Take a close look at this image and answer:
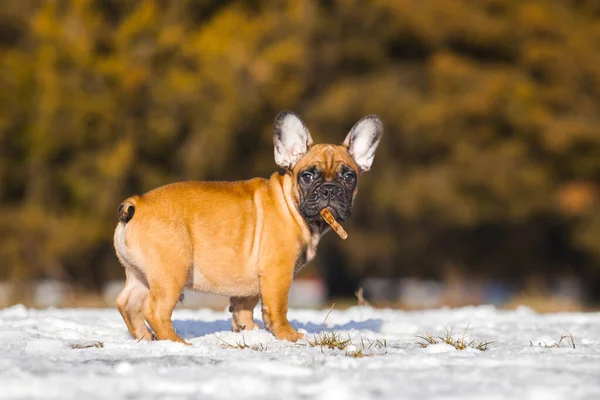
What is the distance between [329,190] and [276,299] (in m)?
0.80

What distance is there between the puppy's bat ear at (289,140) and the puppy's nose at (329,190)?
53 cm

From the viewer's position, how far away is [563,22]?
19.1 meters

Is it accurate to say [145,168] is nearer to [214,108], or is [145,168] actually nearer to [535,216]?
[214,108]

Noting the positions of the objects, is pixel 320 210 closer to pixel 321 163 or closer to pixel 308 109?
pixel 321 163

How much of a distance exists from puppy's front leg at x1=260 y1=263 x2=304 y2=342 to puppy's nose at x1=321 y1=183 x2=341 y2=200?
55 cm

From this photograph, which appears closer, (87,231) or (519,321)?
(519,321)

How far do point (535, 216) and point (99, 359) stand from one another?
54.9 ft

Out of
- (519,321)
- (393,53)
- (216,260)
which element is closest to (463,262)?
(393,53)

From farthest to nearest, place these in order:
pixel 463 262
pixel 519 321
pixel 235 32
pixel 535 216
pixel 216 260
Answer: pixel 463 262 → pixel 535 216 → pixel 235 32 → pixel 519 321 → pixel 216 260

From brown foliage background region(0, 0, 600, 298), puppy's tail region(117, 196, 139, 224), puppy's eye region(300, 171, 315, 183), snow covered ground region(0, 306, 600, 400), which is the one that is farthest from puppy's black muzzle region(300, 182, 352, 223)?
brown foliage background region(0, 0, 600, 298)

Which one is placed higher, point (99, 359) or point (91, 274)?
point (91, 274)

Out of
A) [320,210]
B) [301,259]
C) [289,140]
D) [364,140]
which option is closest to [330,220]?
[320,210]

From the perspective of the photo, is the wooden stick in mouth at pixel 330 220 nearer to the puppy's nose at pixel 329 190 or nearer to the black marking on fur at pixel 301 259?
the puppy's nose at pixel 329 190

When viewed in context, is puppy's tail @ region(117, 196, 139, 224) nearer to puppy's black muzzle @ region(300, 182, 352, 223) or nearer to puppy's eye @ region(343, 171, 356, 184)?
puppy's black muzzle @ region(300, 182, 352, 223)
